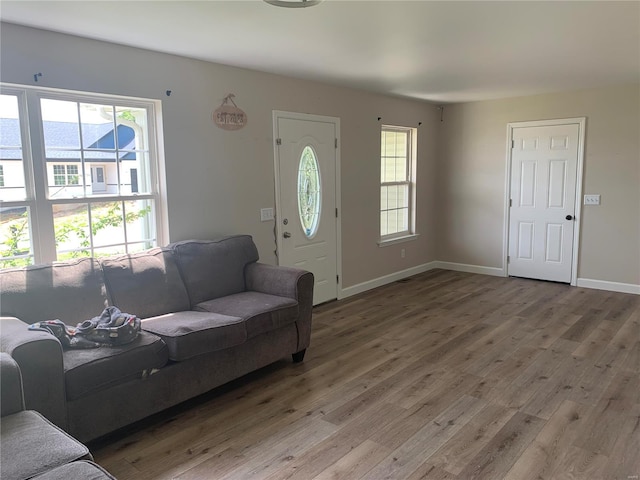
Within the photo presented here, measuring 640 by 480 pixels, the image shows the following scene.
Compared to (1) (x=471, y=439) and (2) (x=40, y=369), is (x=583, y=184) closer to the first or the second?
(1) (x=471, y=439)

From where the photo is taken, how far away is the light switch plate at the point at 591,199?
5566 mm

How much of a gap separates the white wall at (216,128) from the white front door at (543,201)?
172 centimetres

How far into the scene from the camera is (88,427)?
2352 millimetres

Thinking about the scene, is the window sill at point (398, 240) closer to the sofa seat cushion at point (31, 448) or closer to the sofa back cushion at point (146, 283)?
the sofa back cushion at point (146, 283)

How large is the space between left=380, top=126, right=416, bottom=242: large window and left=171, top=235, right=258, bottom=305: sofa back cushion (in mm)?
2670

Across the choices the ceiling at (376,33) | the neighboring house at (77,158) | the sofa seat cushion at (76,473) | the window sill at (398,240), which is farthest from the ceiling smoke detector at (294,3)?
the window sill at (398,240)

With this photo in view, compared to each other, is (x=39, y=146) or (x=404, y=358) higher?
(x=39, y=146)

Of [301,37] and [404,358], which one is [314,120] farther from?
[404,358]

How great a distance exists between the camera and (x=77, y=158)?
3.23 metres

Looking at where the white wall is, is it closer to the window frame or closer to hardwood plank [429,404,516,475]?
the window frame

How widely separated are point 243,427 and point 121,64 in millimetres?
2633

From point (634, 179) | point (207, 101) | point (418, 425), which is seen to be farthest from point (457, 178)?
point (418, 425)

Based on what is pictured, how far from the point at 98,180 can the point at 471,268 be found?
5.17 meters

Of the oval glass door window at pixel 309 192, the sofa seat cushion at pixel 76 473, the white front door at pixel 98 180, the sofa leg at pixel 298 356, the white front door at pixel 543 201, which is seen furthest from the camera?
the white front door at pixel 543 201
